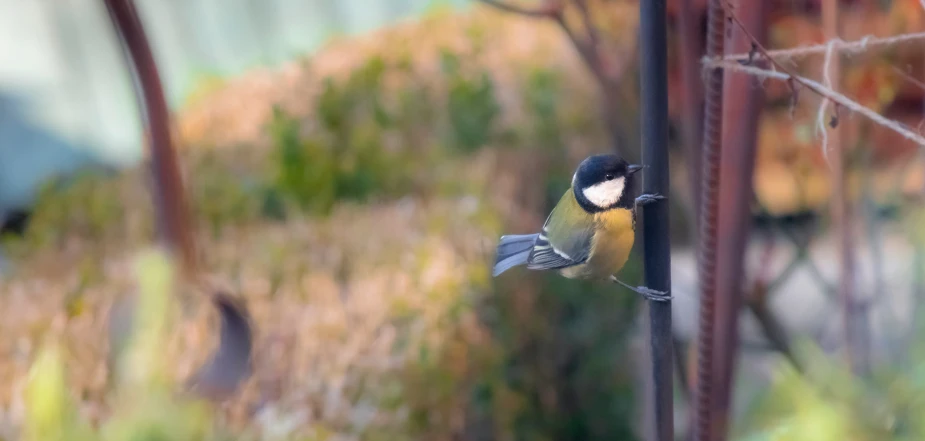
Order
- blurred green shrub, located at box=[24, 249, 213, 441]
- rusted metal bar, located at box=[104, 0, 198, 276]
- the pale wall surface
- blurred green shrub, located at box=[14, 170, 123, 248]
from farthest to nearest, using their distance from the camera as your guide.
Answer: the pale wall surface → blurred green shrub, located at box=[14, 170, 123, 248] → rusted metal bar, located at box=[104, 0, 198, 276] → blurred green shrub, located at box=[24, 249, 213, 441]

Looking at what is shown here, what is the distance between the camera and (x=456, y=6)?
2580 mm

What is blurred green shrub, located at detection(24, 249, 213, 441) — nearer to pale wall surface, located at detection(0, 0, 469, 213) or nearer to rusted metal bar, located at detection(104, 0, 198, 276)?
rusted metal bar, located at detection(104, 0, 198, 276)

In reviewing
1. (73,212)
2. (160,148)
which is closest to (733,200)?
(160,148)

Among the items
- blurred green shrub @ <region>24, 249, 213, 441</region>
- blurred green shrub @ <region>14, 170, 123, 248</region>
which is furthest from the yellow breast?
blurred green shrub @ <region>14, 170, 123, 248</region>

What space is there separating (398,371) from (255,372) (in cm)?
19

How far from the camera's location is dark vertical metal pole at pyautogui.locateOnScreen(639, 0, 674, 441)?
0.40m

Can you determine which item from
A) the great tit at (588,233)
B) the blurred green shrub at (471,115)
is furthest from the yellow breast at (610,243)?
the blurred green shrub at (471,115)

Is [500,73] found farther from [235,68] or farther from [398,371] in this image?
[398,371]

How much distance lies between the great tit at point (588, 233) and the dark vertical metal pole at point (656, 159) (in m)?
0.01

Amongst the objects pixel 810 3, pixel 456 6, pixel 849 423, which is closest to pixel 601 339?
pixel 849 423

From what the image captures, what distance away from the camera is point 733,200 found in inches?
26.2

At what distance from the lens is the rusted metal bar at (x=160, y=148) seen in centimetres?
93

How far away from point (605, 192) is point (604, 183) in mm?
12

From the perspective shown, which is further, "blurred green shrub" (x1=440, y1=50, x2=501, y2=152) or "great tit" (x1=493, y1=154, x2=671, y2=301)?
"blurred green shrub" (x1=440, y1=50, x2=501, y2=152)
